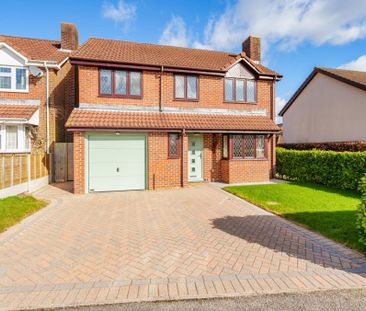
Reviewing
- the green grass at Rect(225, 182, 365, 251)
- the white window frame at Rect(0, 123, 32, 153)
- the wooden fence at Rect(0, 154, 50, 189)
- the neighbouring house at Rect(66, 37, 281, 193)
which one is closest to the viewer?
the green grass at Rect(225, 182, 365, 251)

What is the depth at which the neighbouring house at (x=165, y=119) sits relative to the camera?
10719 millimetres

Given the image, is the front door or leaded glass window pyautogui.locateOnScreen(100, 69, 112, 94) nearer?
A: leaded glass window pyautogui.locateOnScreen(100, 69, 112, 94)

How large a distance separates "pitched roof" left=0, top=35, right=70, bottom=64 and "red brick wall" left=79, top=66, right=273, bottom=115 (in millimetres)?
3995

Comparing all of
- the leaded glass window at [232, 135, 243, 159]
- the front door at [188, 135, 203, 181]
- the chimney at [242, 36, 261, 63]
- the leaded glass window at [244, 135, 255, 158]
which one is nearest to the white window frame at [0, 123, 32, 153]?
the front door at [188, 135, 203, 181]

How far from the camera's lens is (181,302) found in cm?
316

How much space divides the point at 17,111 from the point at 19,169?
171 inches

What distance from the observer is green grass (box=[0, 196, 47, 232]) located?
6349 mm

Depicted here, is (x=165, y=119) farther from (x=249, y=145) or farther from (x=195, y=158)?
(x=249, y=145)

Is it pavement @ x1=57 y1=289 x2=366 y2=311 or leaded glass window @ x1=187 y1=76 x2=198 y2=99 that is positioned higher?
leaded glass window @ x1=187 y1=76 x2=198 y2=99

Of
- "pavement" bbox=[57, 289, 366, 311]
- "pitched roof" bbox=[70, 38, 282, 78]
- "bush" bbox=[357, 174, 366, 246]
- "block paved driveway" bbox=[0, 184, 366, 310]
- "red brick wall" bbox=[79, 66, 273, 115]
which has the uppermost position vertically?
"pitched roof" bbox=[70, 38, 282, 78]

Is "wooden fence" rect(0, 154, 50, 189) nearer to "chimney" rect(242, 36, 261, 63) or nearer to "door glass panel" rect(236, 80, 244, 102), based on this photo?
"door glass panel" rect(236, 80, 244, 102)

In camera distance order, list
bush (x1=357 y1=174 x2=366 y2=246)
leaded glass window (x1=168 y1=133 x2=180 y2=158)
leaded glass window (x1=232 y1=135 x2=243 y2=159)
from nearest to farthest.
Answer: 1. bush (x1=357 y1=174 x2=366 y2=246)
2. leaded glass window (x1=168 y1=133 x2=180 y2=158)
3. leaded glass window (x1=232 y1=135 x2=243 y2=159)

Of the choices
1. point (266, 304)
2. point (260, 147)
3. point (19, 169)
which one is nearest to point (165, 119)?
point (260, 147)

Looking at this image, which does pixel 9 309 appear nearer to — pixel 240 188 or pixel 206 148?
pixel 240 188
